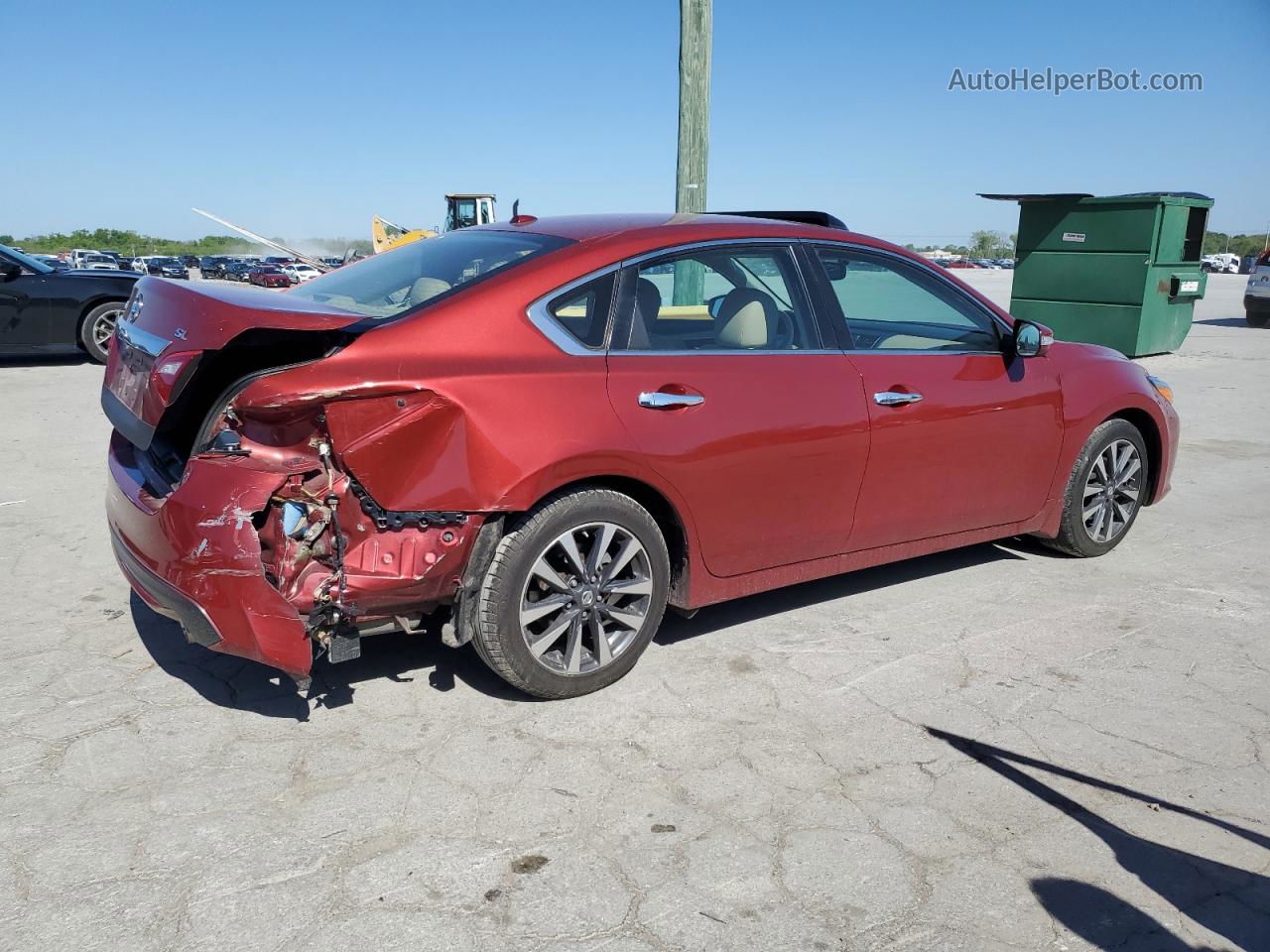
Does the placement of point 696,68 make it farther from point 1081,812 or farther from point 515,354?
point 1081,812

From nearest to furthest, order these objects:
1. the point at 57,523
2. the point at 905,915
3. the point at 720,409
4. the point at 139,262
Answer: the point at 905,915 < the point at 720,409 < the point at 57,523 < the point at 139,262

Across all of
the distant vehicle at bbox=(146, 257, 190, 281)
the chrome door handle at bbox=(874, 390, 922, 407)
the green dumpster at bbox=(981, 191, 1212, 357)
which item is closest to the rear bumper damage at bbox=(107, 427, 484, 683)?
the chrome door handle at bbox=(874, 390, 922, 407)

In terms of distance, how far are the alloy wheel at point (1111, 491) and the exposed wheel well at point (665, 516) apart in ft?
8.00

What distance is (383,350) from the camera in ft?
10.4

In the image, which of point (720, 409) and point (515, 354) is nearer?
point (515, 354)

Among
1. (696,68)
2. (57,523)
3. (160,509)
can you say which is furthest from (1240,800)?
(696,68)

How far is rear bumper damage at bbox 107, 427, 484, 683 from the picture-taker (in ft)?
10.1

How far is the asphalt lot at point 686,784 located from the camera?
252 centimetres

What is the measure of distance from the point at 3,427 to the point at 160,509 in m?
6.01

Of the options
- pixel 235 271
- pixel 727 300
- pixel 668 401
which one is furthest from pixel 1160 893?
pixel 235 271

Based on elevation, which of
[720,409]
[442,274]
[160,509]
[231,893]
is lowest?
[231,893]

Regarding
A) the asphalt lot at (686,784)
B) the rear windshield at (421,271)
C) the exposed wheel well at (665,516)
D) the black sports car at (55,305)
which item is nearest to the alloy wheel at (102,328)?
the black sports car at (55,305)

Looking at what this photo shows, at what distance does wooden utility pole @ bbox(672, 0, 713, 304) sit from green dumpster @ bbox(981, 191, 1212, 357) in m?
5.01

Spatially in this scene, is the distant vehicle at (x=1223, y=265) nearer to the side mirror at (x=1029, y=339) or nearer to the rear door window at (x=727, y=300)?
the side mirror at (x=1029, y=339)
